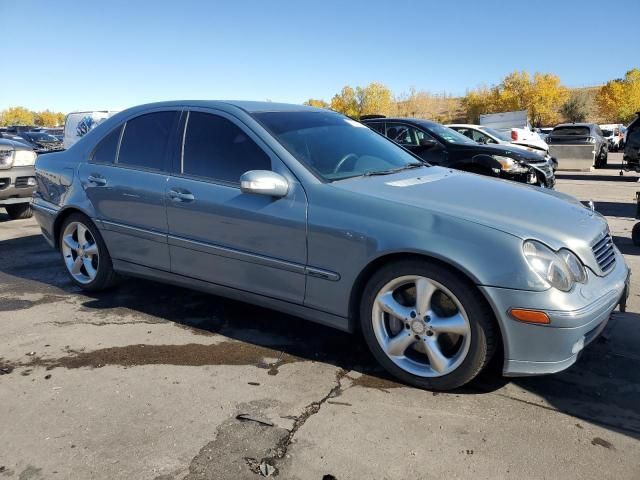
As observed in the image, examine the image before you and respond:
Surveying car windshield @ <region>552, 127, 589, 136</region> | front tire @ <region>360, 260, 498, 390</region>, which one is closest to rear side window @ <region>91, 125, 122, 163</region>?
front tire @ <region>360, 260, 498, 390</region>

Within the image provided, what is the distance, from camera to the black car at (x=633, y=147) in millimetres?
12188

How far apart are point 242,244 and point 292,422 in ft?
4.10

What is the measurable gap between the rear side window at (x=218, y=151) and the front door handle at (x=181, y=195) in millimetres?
147

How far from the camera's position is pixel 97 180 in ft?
14.4

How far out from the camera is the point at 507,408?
9.27 ft

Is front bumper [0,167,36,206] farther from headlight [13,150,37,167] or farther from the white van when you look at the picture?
the white van

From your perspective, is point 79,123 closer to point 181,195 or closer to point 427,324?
point 181,195

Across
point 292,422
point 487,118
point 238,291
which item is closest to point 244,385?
point 292,422

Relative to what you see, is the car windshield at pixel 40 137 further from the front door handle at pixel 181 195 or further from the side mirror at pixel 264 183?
the side mirror at pixel 264 183

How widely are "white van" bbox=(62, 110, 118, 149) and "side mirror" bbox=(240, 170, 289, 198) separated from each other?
40.7 feet

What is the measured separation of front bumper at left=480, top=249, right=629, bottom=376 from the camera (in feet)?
8.64

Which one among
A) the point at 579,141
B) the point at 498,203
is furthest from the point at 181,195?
the point at 579,141

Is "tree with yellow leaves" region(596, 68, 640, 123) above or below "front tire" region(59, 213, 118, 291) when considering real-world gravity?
above

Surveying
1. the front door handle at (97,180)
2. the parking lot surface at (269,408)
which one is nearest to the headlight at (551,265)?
the parking lot surface at (269,408)
